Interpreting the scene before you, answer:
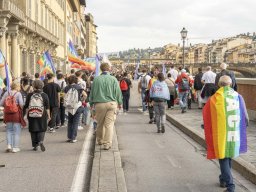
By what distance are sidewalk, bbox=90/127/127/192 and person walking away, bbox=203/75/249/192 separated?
1.33 m

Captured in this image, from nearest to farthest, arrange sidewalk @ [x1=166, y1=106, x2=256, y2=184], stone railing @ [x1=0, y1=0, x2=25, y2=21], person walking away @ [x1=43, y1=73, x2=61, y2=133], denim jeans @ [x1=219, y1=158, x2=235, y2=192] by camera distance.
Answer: denim jeans @ [x1=219, y1=158, x2=235, y2=192] → sidewalk @ [x1=166, y1=106, x2=256, y2=184] → person walking away @ [x1=43, y1=73, x2=61, y2=133] → stone railing @ [x1=0, y1=0, x2=25, y2=21]

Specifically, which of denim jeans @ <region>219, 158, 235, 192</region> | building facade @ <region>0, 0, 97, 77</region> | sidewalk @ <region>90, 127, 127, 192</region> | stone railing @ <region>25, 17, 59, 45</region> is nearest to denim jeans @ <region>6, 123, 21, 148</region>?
sidewalk @ <region>90, 127, 127, 192</region>

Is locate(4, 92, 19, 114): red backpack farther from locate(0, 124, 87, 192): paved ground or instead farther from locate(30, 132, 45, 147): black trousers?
locate(0, 124, 87, 192): paved ground

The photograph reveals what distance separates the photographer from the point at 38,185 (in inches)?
303

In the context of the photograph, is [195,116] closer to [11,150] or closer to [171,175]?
[11,150]

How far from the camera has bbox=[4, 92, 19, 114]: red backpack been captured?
35.3 ft

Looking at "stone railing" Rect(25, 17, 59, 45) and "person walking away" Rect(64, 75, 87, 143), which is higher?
"stone railing" Rect(25, 17, 59, 45)

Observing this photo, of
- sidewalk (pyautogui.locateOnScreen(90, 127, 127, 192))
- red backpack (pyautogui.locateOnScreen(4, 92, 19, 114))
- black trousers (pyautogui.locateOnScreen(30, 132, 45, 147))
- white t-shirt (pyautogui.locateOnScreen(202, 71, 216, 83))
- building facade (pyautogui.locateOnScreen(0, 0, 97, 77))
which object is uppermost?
building facade (pyautogui.locateOnScreen(0, 0, 97, 77))

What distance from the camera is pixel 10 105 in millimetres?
10773

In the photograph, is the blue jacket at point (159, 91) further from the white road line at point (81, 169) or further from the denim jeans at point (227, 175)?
the denim jeans at point (227, 175)

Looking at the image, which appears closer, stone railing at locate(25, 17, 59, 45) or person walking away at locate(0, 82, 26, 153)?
Answer: person walking away at locate(0, 82, 26, 153)

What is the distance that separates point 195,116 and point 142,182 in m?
10.6

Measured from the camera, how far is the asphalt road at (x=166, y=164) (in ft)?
25.2

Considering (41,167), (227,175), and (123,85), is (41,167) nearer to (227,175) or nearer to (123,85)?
(227,175)
